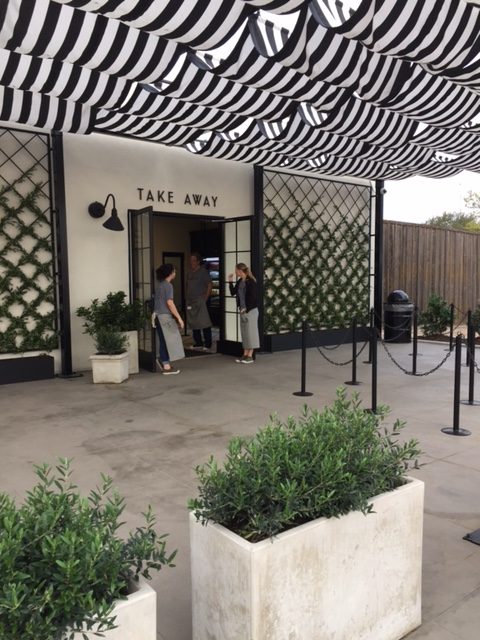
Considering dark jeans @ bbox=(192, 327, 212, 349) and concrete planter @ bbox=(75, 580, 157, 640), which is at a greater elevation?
concrete planter @ bbox=(75, 580, 157, 640)

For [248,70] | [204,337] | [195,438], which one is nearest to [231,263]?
[204,337]

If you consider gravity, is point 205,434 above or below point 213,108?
below

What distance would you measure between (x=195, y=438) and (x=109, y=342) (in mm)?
2598

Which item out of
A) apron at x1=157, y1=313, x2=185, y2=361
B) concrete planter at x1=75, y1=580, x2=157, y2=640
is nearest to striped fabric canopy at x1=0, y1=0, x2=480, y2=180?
apron at x1=157, y1=313, x2=185, y2=361

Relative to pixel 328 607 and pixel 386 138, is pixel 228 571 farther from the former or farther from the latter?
pixel 386 138

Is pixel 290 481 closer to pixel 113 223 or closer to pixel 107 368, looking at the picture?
pixel 107 368

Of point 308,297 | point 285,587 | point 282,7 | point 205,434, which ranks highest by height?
point 282,7

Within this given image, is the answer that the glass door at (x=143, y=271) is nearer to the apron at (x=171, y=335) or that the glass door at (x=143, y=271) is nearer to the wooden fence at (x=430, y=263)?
the apron at (x=171, y=335)

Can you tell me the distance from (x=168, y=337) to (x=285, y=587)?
537 cm

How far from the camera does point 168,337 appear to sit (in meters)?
6.75

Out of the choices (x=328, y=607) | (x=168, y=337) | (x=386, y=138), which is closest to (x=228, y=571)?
(x=328, y=607)

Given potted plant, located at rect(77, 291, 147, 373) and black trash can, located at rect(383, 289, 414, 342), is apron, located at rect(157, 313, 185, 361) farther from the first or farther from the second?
black trash can, located at rect(383, 289, 414, 342)

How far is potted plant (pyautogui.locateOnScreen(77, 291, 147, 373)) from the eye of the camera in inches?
257

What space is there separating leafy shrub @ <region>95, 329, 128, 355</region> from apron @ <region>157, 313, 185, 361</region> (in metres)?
0.58
